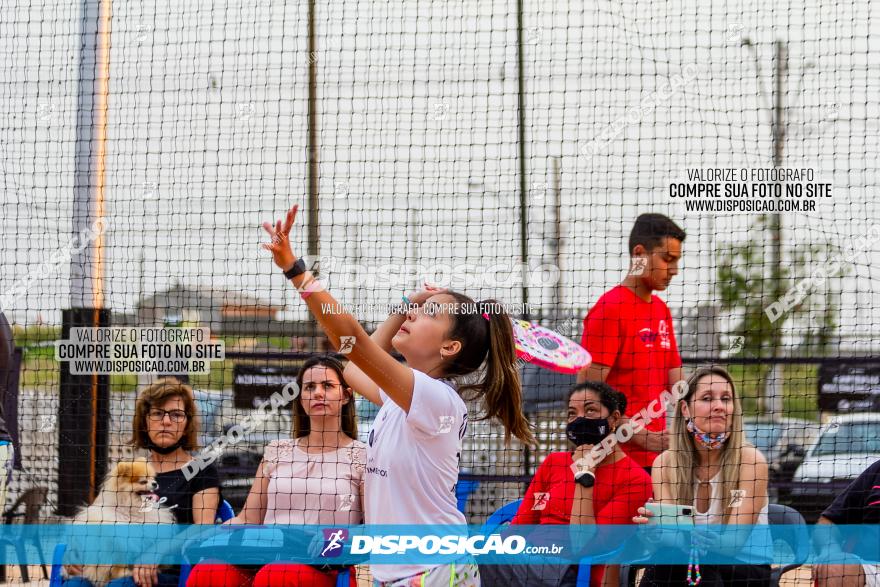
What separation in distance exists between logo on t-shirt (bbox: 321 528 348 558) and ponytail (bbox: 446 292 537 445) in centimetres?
104

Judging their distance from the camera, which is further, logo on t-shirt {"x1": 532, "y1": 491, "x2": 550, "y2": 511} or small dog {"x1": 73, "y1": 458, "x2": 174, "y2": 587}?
small dog {"x1": 73, "y1": 458, "x2": 174, "y2": 587}

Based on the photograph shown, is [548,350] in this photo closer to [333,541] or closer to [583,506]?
[583,506]

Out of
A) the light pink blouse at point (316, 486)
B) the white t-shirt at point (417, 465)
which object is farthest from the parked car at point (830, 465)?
the white t-shirt at point (417, 465)

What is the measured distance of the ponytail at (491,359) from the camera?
8.59ft

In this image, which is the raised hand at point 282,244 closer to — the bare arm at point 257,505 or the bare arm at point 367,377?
the bare arm at point 367,377

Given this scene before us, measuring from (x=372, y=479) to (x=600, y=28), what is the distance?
310cm

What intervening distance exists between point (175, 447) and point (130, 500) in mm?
297

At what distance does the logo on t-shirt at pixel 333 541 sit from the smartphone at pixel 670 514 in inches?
45.9

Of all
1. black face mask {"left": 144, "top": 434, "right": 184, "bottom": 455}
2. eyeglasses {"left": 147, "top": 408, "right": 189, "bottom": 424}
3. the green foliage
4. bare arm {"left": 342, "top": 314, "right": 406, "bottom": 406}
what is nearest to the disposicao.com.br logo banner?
black face mask {"left": 144, "top": 434, "right": 184, "bottom": 455}

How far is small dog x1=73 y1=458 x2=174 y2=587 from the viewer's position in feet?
12.6

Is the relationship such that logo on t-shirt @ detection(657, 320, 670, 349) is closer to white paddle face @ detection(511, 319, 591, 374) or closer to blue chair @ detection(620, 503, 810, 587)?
white paddle face @ detection(511, 319, 591, 374)

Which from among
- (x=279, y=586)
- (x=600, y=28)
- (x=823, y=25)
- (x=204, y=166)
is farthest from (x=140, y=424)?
(x=823, y=25)

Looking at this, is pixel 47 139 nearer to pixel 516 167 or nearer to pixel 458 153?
pixel 458 153

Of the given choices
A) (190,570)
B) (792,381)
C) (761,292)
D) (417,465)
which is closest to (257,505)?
(190,570)
